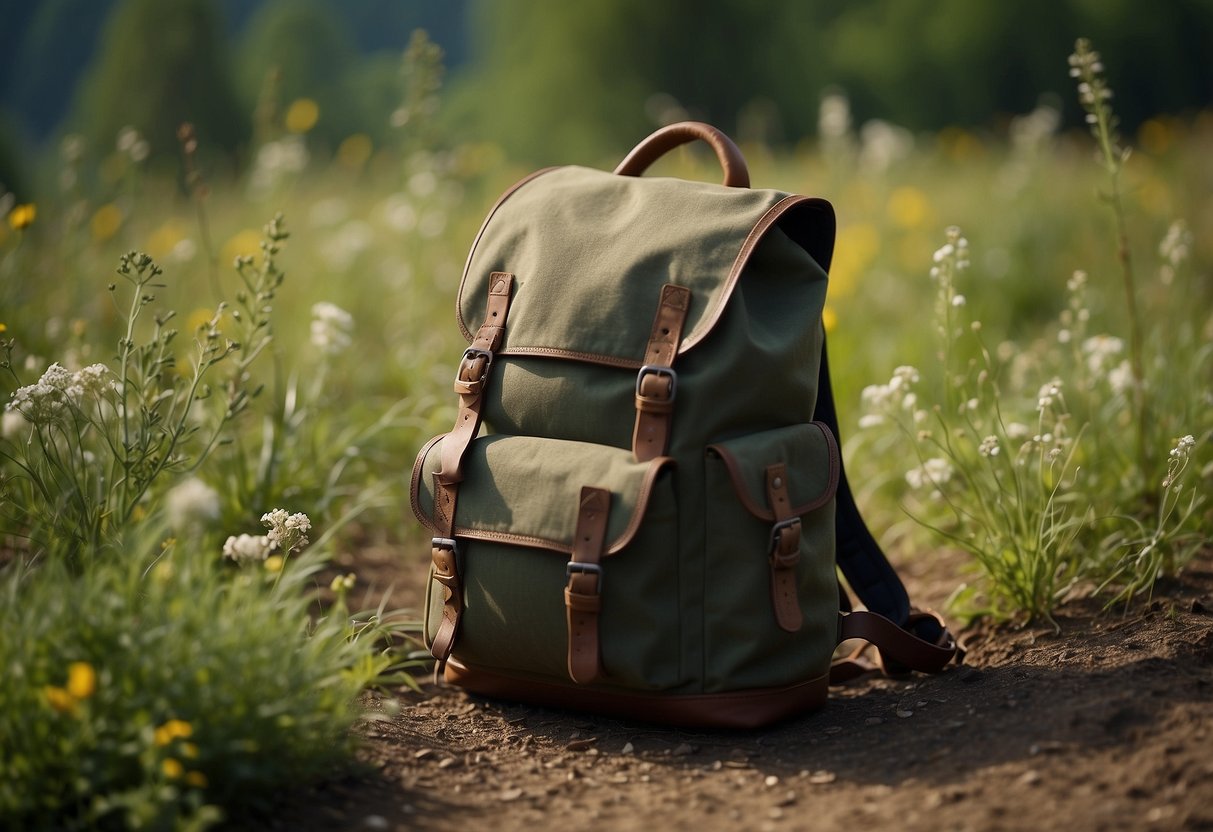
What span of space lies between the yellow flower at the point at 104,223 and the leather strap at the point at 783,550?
11.1 feet

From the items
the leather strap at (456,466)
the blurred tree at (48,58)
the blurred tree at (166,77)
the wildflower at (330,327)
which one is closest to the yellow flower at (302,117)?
the wildflower at (330,327)

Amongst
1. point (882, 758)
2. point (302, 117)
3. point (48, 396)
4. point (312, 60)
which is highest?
point (312, 60)

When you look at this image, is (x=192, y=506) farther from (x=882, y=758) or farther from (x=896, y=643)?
(x=896, y=643)

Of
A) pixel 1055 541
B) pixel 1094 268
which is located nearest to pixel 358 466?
pixel 1055 541

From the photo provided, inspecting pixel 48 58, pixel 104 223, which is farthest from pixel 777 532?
pixel 48 58

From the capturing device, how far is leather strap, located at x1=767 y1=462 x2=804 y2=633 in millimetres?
2201

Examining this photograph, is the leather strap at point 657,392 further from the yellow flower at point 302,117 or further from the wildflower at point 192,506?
the yellow flower at point 302,117

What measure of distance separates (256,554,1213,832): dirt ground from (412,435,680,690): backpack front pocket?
181 mm

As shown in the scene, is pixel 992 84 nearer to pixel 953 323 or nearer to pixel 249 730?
pixel 953 323

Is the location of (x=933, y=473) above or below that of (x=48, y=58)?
below

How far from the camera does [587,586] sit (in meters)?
2.18

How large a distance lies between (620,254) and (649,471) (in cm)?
52

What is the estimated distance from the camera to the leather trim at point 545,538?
2146 mm

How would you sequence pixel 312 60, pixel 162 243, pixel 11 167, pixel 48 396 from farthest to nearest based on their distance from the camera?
1. pixel 312 60
2. pixel 11 167
3. pixel 162 243
4. pixel 48 396
